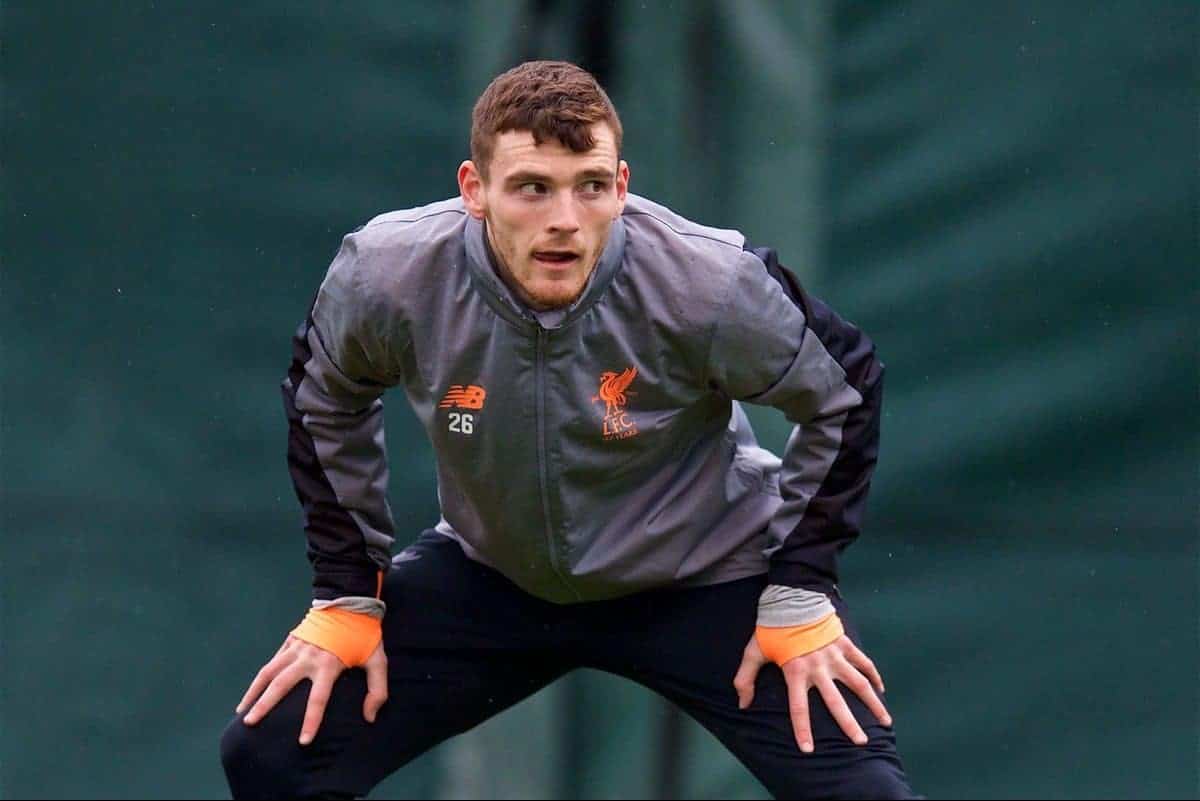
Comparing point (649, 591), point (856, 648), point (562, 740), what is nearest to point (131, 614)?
point (562, 740)

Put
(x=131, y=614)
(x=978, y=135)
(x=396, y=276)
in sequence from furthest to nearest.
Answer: (x=131, y=614) < (x=978, y=135) < (x=396, y=276)

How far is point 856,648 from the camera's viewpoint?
3561 millimetres

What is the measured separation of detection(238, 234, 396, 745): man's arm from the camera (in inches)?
141

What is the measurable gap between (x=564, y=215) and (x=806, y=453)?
0.70 meters

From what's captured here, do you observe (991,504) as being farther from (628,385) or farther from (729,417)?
(628,385)

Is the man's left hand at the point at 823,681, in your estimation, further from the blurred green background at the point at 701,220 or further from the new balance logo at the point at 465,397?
the blurred green background at the point at 701,220

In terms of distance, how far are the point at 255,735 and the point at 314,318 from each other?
809 mm

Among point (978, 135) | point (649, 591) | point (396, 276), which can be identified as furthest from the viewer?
point (978, 135)

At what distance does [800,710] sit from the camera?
3480mm

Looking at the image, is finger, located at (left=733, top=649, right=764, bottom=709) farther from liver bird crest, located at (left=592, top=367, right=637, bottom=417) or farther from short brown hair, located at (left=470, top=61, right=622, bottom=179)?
short brown hair, located at (left=470, top=61, right=622, bottom=179)

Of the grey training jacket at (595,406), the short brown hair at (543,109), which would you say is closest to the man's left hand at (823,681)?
the grey training jacket at (595,406)

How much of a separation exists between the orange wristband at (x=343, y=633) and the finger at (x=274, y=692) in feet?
0.22

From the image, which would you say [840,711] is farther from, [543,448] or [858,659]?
[543,448]

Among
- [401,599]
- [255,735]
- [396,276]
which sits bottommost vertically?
[255,735]
